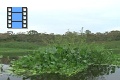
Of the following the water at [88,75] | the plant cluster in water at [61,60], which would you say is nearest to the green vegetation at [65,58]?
the plant cluster in water at [61,60]

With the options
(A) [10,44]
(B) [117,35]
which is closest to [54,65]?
(A) [10,44]

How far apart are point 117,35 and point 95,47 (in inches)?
1025

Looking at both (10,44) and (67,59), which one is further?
(10,44)

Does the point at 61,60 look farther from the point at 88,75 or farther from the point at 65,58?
the point at 88,75

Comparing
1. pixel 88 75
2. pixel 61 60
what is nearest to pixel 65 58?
pixel 61 60

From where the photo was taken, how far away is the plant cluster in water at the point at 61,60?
8.38m

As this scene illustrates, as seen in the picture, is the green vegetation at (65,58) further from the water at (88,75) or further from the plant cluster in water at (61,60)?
the water at (88,75)

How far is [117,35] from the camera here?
115ft

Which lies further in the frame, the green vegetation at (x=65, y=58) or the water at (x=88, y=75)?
the green vegetation at (x=65, y=58)

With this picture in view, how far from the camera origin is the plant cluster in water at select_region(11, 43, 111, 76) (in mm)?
8383

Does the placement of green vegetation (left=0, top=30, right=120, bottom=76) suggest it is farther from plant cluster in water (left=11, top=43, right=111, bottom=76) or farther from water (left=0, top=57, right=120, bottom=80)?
water (left=0, top=57, right=120, bottom=80)

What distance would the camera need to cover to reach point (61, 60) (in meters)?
8.80

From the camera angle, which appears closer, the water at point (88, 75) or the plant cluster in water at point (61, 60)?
the water at point (88, 75)

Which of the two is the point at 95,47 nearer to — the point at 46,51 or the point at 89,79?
the point at 46,51
